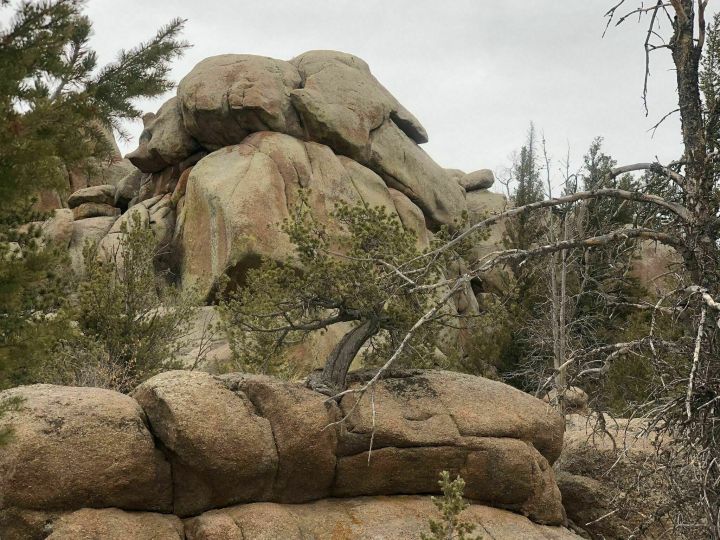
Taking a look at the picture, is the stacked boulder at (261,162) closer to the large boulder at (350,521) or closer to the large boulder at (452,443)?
the large boulder at (452,443)

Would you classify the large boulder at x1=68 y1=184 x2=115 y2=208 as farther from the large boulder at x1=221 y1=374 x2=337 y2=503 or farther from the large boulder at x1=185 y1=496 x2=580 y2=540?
the large boulder at x1=185 y1=496 x2=580 y2=540

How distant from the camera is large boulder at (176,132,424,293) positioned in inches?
890

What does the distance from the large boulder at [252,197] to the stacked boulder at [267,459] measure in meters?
11.2

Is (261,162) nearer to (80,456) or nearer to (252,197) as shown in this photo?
(252,197)

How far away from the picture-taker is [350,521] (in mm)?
10164

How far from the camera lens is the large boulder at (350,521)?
9.47m

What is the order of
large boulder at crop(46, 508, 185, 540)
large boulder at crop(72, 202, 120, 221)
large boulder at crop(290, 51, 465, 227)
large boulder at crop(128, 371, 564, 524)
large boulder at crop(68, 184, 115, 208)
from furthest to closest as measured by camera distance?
large boulder at crop(68, 184, 115, 208), large boulder at crop(72, 202, 120, 221), large boulder at crop(290, 51, 465, 227), large boulder at crop(128, 371, 564, 524), large boulder at crop(46, 508, 185, 540)

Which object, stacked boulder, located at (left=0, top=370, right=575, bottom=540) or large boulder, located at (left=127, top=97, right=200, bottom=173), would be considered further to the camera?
large boulder, located at (left=127, top=97, right=200, bottom=173)

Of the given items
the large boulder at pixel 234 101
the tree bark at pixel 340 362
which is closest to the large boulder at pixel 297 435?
the tree bark at pixel 340 362

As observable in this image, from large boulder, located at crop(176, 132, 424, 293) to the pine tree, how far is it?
48.8 feet

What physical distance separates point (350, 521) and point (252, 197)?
47.9 ft

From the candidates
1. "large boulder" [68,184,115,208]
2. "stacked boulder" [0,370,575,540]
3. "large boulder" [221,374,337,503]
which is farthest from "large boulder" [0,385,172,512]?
"large boulder" [68,184,115,208]

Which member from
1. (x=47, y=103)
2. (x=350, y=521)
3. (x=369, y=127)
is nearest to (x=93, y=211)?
(x=369, y=127)

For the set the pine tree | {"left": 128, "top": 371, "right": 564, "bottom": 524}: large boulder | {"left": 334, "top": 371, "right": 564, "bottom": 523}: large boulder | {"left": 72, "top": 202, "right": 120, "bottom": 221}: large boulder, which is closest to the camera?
the pine tree
